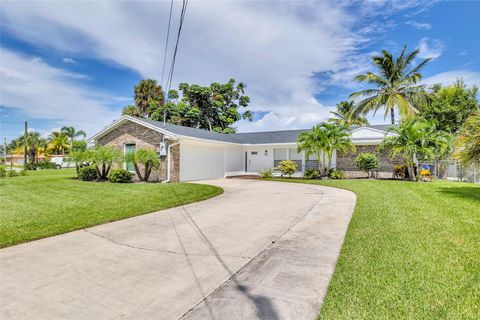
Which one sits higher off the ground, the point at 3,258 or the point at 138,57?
the point at 138,57

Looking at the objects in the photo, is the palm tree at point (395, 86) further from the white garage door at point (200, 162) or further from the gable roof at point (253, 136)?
the white garage door at point (200, 162)

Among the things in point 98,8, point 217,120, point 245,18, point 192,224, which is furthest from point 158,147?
point 217,120

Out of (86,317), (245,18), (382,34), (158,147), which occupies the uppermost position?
(382,34)

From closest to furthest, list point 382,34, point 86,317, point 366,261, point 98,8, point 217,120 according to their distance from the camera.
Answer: point 86,317 → point 366,261 → point 98,8 → point 382,34 → point 217,120

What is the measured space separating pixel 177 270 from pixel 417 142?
15.9 metres

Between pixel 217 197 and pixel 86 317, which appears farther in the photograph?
pixel 217 197

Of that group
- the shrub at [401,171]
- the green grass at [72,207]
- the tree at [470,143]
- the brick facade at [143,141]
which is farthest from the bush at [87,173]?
the shrub at [401,171]

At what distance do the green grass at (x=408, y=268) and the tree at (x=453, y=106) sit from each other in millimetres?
20501

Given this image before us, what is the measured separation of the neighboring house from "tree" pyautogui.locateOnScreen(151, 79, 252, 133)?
11.6 meters

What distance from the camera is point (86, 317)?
2.74m

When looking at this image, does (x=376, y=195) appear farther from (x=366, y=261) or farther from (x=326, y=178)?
(x=326, y=178)

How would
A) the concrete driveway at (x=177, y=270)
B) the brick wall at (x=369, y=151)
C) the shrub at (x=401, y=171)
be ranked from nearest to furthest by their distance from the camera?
the concrete driveway at (x=177, y=270) → the shrub at (x=401, y=171) → the brick wall at (x=369, y=151)

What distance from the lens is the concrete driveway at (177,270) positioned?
2883 millimetres

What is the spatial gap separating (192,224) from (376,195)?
711 centimetres
